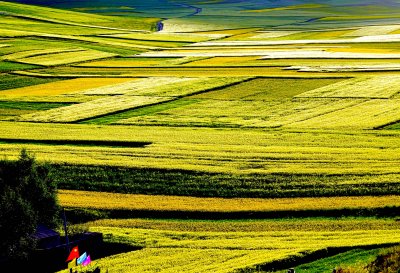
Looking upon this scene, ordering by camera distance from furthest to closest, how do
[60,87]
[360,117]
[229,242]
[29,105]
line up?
[60,87], [29,105], [360,117], [229,242]

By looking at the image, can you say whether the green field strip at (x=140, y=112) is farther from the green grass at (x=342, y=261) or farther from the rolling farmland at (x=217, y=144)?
the green grass at (x=342, y=261)

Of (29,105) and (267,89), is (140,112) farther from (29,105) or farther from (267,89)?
(267,89)

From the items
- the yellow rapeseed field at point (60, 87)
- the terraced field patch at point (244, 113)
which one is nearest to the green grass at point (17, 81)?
the yellow rapeseed field at point (60, 87)

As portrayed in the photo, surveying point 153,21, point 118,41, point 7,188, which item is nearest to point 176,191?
point 7,188

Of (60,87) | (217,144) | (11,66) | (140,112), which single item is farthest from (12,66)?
(217,144)

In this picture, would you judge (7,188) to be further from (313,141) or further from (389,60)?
(389,60)

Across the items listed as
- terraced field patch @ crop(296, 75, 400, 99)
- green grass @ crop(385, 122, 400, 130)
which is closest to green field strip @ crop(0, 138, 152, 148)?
green grass @ crop(385, 122, 400, 130)

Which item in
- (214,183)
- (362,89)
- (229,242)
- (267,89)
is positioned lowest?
(229,242)

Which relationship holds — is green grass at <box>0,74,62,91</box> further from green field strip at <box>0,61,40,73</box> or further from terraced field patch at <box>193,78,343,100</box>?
terraced field patch at <box>193,78,343,100</box>
